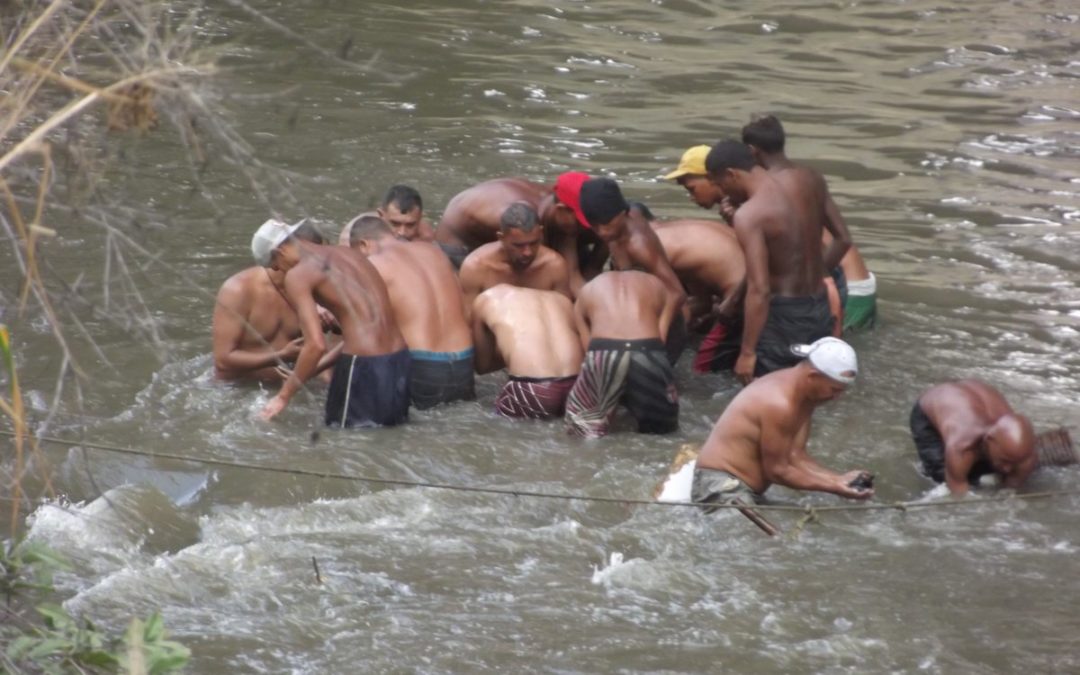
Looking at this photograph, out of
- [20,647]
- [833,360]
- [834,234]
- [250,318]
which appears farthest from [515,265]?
Answer: [20,647]

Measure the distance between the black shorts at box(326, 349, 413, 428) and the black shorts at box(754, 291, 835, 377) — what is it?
1.93 metres

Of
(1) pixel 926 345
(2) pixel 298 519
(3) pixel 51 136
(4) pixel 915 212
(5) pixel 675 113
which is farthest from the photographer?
(5) pixel 675 113

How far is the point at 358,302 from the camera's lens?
777cm

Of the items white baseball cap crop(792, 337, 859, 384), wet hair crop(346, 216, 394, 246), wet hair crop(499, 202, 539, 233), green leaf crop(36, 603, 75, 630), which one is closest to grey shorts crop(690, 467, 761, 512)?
white baseball cap crop(792, 337, 859, 384)

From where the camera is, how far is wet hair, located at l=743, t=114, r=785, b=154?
823 cm

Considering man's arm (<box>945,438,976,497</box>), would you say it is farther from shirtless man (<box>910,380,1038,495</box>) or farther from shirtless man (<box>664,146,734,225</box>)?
shirtless man (<box>664,146,734,225</box>)

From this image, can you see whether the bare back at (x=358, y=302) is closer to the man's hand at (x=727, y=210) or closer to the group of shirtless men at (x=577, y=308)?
the group of shirtless men at (x=577, y=308)

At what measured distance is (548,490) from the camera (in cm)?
719

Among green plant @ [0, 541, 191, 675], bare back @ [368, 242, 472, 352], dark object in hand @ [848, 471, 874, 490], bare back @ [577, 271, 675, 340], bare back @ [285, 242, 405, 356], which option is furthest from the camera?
bare back @ [368, 242, 472, 352]

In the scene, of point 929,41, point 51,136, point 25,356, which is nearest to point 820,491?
point 51,136

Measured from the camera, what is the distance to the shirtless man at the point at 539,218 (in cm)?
867

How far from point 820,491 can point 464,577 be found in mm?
1573

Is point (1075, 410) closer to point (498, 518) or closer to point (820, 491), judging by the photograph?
point (820, 491)

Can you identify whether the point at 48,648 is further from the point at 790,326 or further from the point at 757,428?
the point at 790,326
